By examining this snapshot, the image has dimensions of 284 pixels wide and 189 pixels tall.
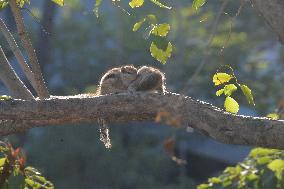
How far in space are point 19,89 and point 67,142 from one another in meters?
10.4

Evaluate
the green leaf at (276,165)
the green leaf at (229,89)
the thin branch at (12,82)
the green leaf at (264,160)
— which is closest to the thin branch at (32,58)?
the thin branch at (12,82)

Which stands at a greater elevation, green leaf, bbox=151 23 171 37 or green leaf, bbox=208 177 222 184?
green leaf, bbox=208 177 222 184

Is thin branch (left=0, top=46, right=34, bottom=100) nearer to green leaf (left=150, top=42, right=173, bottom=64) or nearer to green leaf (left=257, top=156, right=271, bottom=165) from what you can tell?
green leaf (left=150, top=42, right=173, bottom=64)

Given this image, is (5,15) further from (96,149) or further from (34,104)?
(34,104)

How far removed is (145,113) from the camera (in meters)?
3.15

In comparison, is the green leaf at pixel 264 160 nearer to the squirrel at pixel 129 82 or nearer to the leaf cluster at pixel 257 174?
the leaf cluster at pixel 257 174

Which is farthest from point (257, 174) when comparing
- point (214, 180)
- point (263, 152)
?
point (214, 180)

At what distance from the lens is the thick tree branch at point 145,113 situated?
313 centimetres

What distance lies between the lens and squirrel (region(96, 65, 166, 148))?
12.8ft

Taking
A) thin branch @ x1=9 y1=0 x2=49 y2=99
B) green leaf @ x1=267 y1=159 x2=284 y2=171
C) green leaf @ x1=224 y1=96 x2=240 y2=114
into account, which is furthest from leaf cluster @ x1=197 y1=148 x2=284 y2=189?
thin branch @ x1=9 y1=0 x2=49 y2=99

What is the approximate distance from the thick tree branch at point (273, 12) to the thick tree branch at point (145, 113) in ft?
1.26

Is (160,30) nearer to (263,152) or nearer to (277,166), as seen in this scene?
(277,166)

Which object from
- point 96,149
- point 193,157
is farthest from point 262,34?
point 96,149

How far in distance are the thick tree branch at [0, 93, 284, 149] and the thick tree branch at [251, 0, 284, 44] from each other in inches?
15.1
